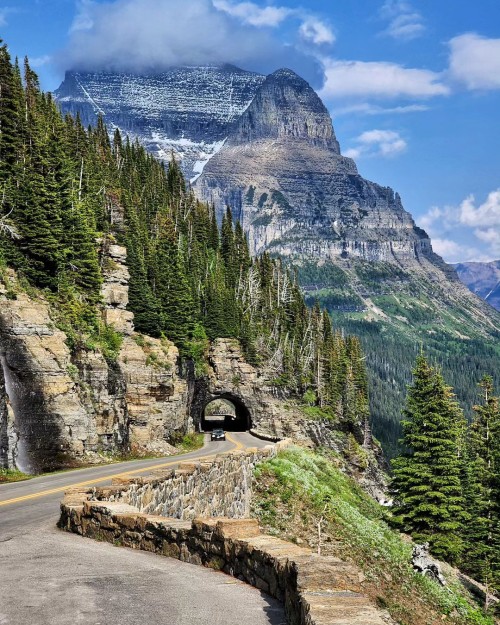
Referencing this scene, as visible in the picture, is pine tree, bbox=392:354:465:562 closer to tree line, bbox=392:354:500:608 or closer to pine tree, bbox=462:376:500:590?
tree line, bbox=392:354:500:608

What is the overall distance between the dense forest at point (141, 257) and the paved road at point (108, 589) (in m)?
26.0

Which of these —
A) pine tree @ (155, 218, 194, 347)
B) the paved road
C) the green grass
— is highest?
pine tree @ (155, 218, 194, 347)

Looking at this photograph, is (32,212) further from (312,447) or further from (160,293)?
(312,447)

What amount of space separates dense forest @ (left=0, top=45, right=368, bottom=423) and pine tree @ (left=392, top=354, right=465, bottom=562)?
62.7 feet

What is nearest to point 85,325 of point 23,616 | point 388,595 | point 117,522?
point 388,595

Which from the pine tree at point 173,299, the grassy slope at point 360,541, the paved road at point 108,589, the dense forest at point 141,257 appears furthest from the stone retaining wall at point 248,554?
the pine tree at point 173,299

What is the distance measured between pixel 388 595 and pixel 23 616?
15.6 meters

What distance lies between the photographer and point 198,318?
76.9 meters

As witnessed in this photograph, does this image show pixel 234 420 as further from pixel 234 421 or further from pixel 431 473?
pixel 431 473

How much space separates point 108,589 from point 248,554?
1838 millimetres

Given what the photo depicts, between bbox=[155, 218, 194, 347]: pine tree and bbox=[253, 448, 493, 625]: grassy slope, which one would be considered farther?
bbox=[155, 218, 194, 347]: pine tree

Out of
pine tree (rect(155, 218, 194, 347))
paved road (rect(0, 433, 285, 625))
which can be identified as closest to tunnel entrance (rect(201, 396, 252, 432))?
pine tree (rect(155, 218, 194, 347))

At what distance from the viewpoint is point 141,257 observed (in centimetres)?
6338

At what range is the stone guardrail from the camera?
5.98 metres
